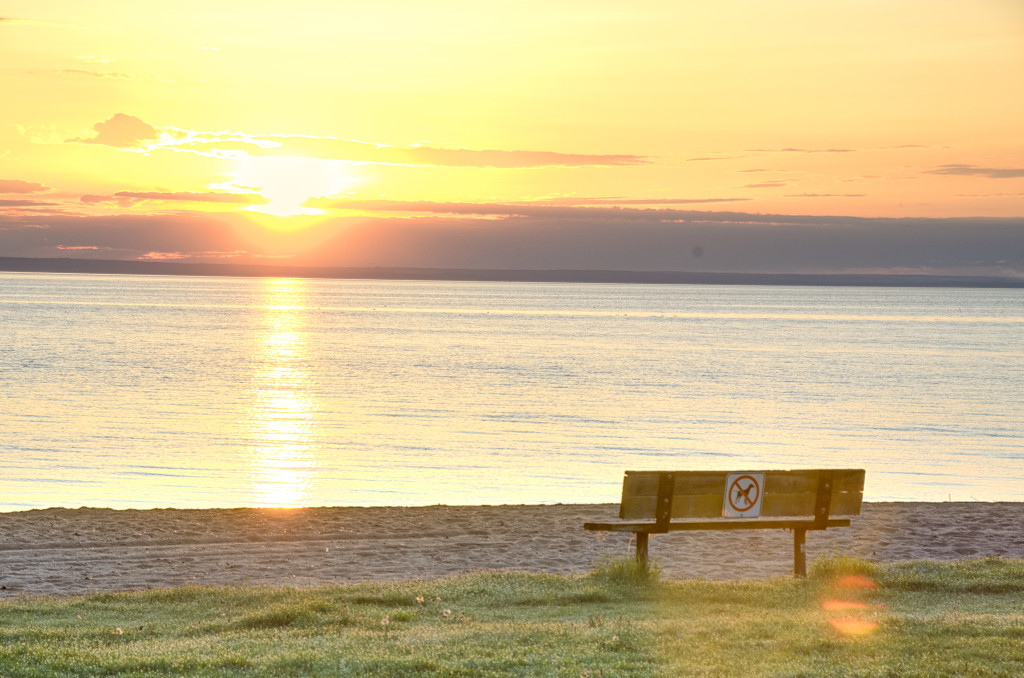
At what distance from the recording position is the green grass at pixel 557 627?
6984mm

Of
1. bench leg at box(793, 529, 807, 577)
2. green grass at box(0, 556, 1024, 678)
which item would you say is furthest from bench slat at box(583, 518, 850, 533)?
green grass at box(0, 556, 1024, 678)

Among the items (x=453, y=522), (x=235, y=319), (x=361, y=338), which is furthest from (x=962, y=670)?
(x=235, y=319)

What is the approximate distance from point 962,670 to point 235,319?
141m

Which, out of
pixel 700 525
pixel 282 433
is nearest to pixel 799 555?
pixel 700 525

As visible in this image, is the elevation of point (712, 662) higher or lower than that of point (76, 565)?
higher

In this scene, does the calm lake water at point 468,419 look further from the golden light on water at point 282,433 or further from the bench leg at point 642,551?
the bench leg at point 642,551

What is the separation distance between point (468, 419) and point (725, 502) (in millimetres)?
27580

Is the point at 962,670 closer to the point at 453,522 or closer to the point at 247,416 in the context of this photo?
the point at 453,522

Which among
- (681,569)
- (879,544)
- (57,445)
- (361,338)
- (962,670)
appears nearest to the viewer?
(962,670)

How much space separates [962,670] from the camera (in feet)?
22.4

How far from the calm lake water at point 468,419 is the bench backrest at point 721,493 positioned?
35.3ft

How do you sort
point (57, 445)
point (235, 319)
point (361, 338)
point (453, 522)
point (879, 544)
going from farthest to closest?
1. point (235, 319)
2. point (361, 338)
3. point (57, 445)
4. point (453, 522)
5. point (879, 544)

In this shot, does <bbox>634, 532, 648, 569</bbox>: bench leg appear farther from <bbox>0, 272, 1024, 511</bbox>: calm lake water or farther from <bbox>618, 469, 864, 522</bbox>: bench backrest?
<bbox>0, 272, 1024, 511</bbox>: calm lake water

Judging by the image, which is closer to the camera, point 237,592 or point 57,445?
point 237,592
